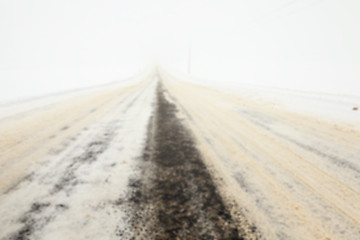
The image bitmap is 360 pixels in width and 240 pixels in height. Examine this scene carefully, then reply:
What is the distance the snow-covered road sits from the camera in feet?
4.25

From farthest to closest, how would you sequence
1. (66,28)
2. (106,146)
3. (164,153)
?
(66,28), (106,146), (164,153)

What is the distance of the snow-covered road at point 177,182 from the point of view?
1295mm

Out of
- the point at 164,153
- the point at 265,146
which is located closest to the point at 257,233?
the point at 164,153

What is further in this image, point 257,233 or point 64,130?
point 64,130

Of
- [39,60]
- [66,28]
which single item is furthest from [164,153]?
[66,28]

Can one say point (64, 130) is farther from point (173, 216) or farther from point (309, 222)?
point (309, 222)

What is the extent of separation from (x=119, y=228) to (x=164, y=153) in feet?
4.10

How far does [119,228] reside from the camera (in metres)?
1.27

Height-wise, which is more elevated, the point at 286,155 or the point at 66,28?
the point at 66,28

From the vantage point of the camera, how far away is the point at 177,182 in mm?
1810

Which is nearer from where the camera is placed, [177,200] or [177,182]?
[177,200]

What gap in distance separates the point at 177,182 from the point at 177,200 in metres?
0.27

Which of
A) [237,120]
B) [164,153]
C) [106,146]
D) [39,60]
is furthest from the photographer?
[39,60]

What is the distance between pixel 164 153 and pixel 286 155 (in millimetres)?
1649
